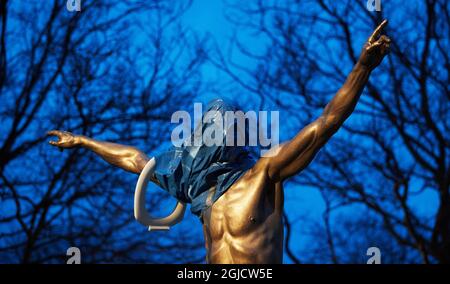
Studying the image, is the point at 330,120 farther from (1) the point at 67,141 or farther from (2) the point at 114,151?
(1) the point at 67,141

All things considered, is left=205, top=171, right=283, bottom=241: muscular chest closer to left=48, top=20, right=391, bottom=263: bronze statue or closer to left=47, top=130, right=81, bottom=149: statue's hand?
left=48, top=20, right=391, bottom=263: bronze statue

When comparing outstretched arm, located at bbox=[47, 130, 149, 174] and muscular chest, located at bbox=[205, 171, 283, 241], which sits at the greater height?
outstretched arm, located at bbox=[47, 130, 149, 174]

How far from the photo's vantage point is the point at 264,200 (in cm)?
430

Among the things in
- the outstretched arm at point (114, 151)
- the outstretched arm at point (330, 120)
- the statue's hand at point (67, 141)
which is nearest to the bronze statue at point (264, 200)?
the outstretched arm at point (330, 120)

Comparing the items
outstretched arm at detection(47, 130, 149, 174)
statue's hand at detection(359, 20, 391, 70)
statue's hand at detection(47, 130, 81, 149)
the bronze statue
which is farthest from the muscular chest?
statue's hand at detection(47, 130, 81, 149)

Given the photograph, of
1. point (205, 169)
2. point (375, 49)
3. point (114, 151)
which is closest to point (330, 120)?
point (375, 49)

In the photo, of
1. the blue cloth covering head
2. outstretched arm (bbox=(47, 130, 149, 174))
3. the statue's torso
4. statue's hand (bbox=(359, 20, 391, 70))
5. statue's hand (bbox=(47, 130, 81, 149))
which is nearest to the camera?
statue's hand (bbox=(359, 20, 391, 70))

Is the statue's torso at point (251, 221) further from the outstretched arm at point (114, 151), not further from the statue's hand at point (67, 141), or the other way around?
the statue's hand at point (67, 141)

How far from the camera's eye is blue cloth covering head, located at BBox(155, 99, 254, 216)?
4.41 m

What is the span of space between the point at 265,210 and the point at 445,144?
5.98m

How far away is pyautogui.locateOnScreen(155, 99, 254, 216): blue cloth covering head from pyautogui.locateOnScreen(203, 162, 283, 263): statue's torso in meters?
0.07

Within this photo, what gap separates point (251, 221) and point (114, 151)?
3.16 feet

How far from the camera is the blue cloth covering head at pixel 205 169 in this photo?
14.5 feet
